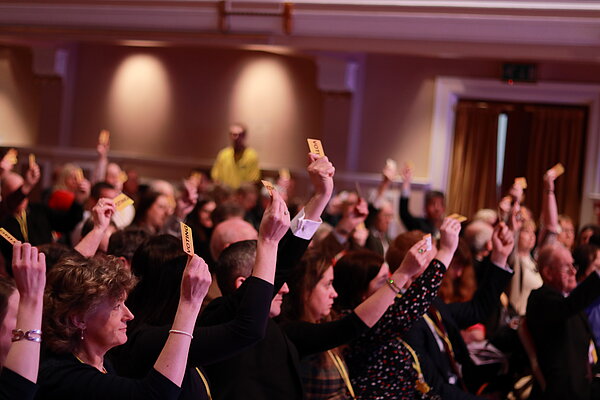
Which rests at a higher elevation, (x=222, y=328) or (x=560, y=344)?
(x=222, y=328)

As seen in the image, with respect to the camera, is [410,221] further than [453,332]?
Yes

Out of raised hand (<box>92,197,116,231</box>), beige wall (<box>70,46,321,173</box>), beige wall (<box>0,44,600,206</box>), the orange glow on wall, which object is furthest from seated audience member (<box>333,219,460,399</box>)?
the orange glow on wall

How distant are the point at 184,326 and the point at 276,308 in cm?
70

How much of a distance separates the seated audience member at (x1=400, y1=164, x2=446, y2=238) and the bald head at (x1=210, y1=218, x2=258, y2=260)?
3442 mm

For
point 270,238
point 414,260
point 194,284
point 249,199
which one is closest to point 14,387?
point 194,284

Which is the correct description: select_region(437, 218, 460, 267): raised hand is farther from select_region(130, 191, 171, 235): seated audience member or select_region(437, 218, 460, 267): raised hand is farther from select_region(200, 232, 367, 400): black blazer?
select_region(130, 191, 171, 235): seated audience member

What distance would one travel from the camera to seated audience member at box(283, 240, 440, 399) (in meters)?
2.92

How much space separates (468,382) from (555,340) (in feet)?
1.64

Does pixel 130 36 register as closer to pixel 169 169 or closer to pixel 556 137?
pixel 169 169

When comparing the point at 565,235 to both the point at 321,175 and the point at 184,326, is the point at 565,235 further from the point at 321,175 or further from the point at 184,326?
the point at 184,326

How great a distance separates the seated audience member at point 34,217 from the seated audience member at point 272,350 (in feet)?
7.18

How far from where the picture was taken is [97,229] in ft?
10.9

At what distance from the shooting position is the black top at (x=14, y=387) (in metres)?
1.78

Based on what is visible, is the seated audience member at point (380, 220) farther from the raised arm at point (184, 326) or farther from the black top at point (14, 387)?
the black top at point (14, 387)
